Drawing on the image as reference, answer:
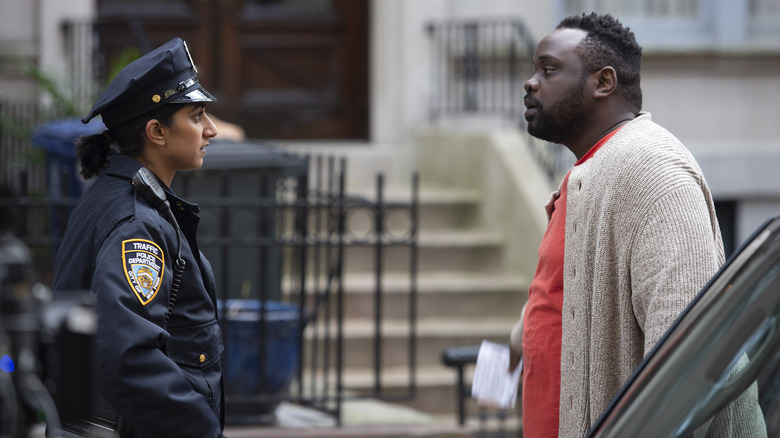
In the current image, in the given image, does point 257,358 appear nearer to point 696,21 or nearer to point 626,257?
point 626,257

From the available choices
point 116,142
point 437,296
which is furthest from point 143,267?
point 437,296

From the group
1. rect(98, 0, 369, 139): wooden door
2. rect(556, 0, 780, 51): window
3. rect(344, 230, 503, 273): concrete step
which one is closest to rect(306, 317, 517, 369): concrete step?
rect(344, 230, 503, 273): concrete step

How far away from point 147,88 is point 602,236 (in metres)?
1.21

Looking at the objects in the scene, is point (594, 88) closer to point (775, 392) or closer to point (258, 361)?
point (775, 392)

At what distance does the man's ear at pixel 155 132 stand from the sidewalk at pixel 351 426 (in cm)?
284

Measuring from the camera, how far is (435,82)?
8977mm

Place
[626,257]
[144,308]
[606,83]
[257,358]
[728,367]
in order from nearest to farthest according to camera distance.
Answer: [728,367] < [144,308] < [626,257] < [606,83] < [257,358]

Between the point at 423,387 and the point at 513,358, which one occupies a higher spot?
the point at 513,358

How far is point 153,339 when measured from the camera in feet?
7.53

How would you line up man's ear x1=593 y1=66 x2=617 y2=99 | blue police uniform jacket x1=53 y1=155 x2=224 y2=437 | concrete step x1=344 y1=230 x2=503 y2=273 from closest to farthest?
1. blue police uniform jacket x1=53 y1=155 x2=224 y2=437
2. man's ear x1=593 y1=66 x2=617 y2=99
3. concrete step x1=344 y1=230 x2=503 y2=273

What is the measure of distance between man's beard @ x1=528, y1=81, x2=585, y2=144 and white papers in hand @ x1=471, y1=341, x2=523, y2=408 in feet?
2.58

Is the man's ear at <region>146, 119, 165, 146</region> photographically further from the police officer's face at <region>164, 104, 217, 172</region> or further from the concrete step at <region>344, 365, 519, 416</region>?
the concrete step at <region>344, 365, 519, 416</region>

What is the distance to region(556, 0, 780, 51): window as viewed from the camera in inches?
359

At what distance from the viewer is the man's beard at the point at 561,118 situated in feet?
9.20
